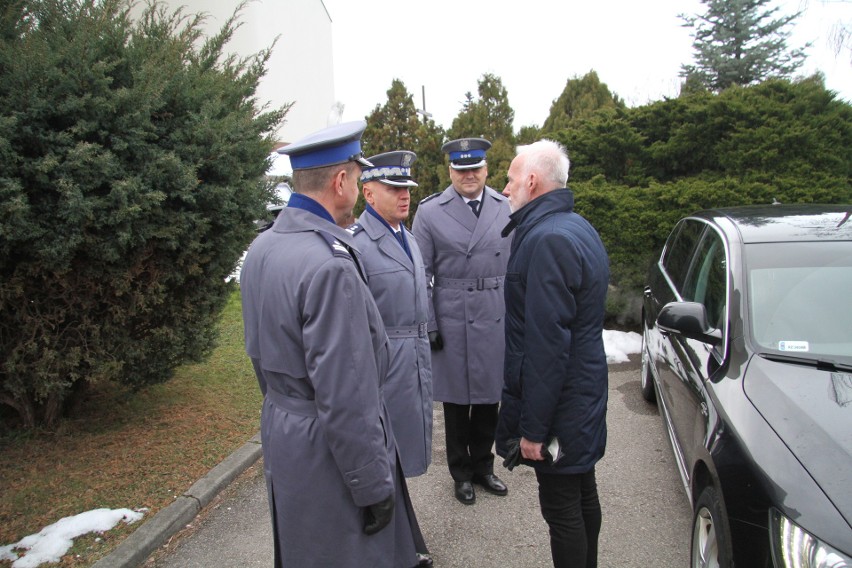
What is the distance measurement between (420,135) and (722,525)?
954 cm

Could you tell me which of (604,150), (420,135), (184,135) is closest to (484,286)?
(184,135)

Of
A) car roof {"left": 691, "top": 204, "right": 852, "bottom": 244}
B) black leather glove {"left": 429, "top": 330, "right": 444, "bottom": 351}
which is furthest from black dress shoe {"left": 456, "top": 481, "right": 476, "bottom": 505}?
car roof {"left": 691, "top": 204, "right": 852, "bottom": 244}

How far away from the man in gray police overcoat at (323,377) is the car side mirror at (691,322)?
4.79 ft

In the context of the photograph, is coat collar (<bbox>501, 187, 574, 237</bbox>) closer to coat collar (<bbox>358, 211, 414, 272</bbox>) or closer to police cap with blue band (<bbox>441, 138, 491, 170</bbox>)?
coat collar (<bbox>358, 211, 414, 272</bbox>)

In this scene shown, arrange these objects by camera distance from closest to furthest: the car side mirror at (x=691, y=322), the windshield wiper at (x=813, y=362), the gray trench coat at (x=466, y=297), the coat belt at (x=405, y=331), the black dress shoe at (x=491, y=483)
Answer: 1. the windshield wiper at (x=813, y=362)
2. the car side mirror at (x=691, y=322)
3. the coat belt at (x=405, y=331)
4. the gray trench coat at (x=466, y=297)
5. the black dress shoe at (x=491, y=483)

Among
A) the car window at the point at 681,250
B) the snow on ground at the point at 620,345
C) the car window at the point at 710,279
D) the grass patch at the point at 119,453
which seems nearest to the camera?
the car window at the point at 710,279

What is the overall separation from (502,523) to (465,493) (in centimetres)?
31

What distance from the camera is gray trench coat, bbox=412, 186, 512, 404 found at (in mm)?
3436

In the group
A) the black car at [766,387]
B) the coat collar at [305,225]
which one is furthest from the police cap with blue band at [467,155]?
the coat collar at [305,225]

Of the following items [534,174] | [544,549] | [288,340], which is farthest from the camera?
[544,549]

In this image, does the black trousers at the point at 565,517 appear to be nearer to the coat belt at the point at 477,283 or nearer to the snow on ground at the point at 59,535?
the coat belt at the point at 477,283

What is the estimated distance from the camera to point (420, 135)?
10836 mm

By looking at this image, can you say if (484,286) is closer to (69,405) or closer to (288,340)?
(288,340)

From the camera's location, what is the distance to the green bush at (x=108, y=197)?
3.05 meters
